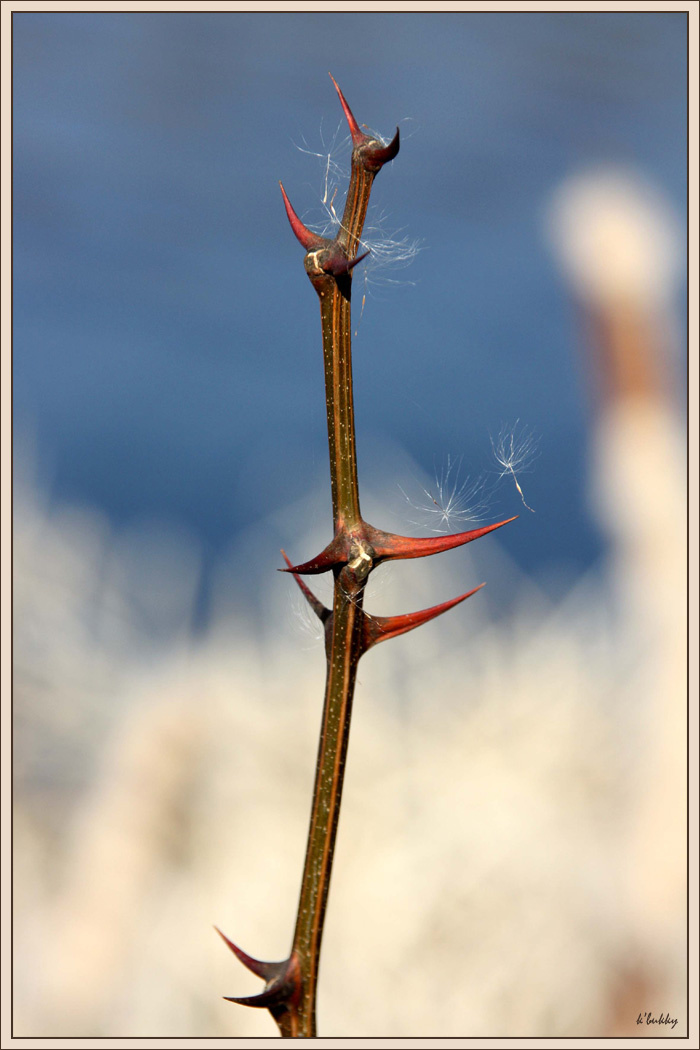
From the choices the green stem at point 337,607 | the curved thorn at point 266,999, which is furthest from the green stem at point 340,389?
the curved thorn at point 266,999

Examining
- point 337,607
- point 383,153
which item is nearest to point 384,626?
point 337,607

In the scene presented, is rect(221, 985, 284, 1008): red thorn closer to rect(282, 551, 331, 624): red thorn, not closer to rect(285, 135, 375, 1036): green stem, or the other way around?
rect(285, 135, 375, 1036): green stem

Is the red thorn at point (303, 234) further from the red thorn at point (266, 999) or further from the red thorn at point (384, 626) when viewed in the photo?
the red thorn at point (266, 999)

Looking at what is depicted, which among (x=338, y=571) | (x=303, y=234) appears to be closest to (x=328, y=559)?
(x=338, y=571)

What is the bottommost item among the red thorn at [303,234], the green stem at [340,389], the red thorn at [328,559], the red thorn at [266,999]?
the red thorn at [266,999]

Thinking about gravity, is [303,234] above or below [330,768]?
above

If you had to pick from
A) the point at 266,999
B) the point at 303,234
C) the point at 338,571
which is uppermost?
the point at 303,234

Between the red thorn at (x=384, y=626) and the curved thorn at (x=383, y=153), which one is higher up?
the curved thorn at (x=383, y=153)

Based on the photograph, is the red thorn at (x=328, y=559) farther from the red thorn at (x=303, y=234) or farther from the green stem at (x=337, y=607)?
the red thorn at (x=303, y=234)

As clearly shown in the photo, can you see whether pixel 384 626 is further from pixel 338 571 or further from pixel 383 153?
pixel 383 153
